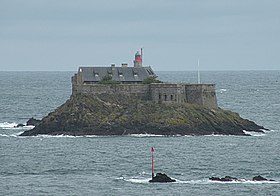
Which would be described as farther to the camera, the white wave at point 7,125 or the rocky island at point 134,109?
the white wave at point 7,125

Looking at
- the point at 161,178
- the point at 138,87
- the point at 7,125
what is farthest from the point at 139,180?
the point at 7,125

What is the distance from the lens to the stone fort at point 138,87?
106438 mm

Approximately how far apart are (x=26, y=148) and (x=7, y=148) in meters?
2.00

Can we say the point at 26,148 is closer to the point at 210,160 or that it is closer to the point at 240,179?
the point at 210,160

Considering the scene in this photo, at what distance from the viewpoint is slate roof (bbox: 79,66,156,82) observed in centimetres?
11038

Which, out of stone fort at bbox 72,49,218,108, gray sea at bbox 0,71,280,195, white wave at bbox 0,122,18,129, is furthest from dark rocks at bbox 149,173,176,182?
white wave at bbox 0,122,18,129

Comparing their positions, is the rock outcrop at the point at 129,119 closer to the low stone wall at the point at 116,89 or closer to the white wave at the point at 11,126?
the low stone wall at the point at 116,89

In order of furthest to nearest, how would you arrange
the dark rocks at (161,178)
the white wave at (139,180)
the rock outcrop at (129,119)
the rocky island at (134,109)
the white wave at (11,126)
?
1. the white wave at (11,126)
2. the rocky island at (134,109)
3. the rock outcrop at (129,119)
4. the white wave at (139,180)
5. the dark rocks at (161,178)

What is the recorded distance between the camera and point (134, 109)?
103 m

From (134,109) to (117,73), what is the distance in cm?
955

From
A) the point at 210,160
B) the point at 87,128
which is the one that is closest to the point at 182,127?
the point at 87,128

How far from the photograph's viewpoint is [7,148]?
9075 cm

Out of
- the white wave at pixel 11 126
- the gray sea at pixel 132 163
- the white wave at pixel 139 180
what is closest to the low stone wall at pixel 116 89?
the white wave at pixel 11 126

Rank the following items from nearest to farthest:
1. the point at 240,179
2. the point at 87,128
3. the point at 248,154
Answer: the point at 240,179, the point at 248,154, the point at 87,128
